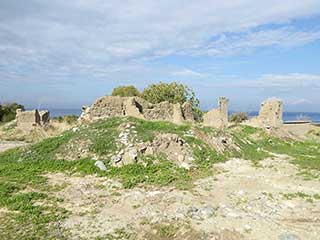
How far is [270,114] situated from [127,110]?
35.8ft

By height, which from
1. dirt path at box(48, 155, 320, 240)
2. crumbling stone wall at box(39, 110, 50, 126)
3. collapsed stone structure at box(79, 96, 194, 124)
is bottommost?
dirt path at box(48, 155, 320, 240)

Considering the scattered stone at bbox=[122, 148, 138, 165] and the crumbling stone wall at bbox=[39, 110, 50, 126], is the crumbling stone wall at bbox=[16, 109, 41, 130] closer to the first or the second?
the crumbling stone wall at bbox=[39, 110, 50, 126]

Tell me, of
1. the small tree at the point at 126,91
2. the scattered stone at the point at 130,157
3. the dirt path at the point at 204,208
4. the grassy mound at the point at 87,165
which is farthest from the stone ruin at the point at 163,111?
the small tree at the point at 126,91

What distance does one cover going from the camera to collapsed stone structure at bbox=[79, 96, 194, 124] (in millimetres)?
18953

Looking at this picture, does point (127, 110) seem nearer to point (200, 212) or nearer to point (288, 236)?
point (200, 212)

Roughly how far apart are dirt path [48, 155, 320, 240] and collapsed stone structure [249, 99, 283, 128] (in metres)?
13.2

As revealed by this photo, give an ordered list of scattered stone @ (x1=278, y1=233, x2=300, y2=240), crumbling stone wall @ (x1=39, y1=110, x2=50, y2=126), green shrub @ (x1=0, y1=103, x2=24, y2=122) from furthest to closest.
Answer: green shrub @ (x1=0, y1=103, x2=24, y2=122) < crumbling stone wall @ (x1=39, y1=110, x2=50, y2=126) < scattered stone @ (x1=278, y1=233, x2=300, y2=240)

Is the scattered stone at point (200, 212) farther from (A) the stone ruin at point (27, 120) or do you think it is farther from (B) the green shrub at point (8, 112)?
(B) the green shrub at point (8, 112)

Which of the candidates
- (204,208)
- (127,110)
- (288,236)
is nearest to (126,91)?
(127,110)

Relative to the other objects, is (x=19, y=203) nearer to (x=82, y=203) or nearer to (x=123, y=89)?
(x=82, y=203)

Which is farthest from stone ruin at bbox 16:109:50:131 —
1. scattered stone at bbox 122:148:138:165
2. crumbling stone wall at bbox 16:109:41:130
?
scattered stone at bbox 122:148:138:165

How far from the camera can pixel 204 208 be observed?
8.22 meters

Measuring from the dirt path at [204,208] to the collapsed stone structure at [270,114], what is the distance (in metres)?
13.2

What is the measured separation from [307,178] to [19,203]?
28.9ft
